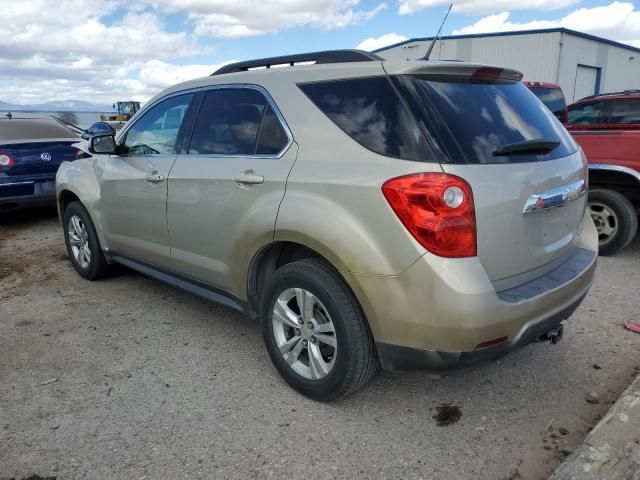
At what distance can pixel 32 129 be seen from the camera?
7500 millimetres

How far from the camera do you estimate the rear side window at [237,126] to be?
2.87 meters

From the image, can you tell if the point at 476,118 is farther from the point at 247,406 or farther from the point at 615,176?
the point at 615,176

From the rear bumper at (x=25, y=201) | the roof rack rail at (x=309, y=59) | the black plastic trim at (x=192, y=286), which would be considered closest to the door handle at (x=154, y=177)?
the black plastic trim at (x=192, y=286)

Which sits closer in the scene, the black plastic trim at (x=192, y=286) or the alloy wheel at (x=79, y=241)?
the black plastic trim at (x=192, y=286)

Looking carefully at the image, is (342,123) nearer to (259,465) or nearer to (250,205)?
(250,205)

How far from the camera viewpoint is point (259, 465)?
2314 millimetres

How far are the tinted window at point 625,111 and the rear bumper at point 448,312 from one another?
4200mm

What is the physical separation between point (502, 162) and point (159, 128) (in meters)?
2.59

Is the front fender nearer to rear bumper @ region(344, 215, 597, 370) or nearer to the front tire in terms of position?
the front tire

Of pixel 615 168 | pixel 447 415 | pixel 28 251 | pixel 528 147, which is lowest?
pixel 447 415

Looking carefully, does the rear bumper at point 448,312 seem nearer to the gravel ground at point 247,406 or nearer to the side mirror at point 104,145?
the gravel ground at point 247,406

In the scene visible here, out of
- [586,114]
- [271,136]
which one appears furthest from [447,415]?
[586,114]

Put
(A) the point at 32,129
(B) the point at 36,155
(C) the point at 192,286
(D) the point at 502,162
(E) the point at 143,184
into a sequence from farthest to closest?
1. (A) the point at 32,129
2. (B) the point at 36,155
3. (E) the point at 143,184
4. (C) the point at 192,286
5. (D) the point at 502,162

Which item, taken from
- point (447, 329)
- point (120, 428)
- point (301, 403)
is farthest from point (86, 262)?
point (447, 329)
